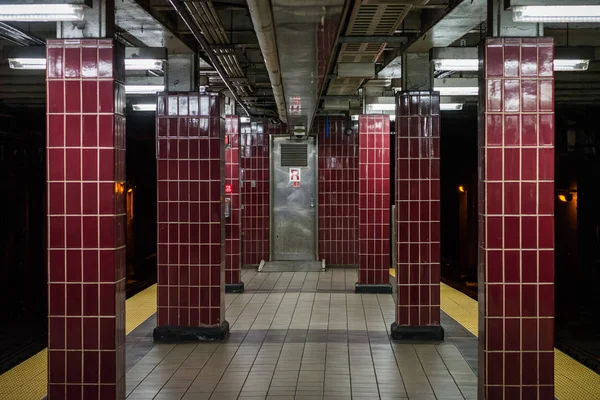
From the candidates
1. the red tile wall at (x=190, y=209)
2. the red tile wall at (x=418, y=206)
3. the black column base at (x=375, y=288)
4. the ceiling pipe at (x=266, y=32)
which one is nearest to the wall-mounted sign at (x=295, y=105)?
the red tile wall at (x=190, y=209)

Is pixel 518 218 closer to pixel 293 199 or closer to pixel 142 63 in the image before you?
pixel 142 63

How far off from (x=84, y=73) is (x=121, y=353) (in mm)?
1991

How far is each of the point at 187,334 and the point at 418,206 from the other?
9.95 feet

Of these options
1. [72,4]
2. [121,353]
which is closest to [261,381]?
[121,353]

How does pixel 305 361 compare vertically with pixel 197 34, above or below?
below

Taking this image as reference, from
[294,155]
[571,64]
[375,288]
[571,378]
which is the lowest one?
[571,378]

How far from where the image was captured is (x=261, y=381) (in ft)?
20.0

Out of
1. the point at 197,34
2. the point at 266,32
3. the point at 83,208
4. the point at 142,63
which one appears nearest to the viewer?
the point at 266,32

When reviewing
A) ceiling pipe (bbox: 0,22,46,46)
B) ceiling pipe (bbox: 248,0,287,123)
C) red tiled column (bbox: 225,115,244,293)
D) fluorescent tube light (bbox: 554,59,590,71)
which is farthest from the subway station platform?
ceiling pipe (bbox: 0,22,46,46)

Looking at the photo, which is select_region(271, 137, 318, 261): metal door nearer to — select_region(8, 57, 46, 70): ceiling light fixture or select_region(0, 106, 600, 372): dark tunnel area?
select_region(0, 106, 600, 372): dark tunnel area

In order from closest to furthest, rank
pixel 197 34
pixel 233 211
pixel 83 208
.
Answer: pixel 83 208, pixel 197 34, pixel 233 211

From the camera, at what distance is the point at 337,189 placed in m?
15.4

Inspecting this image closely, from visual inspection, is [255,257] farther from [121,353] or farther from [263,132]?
[121,353]

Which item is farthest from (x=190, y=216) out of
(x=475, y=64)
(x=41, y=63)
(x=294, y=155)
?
(x=294, y=155)
